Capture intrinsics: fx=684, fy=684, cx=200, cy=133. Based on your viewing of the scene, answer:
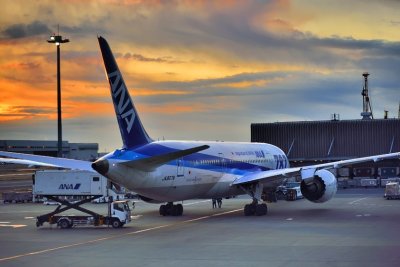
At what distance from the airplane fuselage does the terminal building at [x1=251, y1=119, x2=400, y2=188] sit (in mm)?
35910

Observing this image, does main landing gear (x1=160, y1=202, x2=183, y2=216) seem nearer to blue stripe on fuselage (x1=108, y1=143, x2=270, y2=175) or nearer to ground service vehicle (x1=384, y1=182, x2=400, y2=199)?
blue stripe on fuselage (x1=108, y1=143, x2=270, y2=175)

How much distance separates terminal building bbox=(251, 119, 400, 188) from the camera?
293 feet

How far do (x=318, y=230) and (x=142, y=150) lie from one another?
11.3 metres

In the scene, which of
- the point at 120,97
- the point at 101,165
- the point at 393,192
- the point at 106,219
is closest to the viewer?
the point at 101,165

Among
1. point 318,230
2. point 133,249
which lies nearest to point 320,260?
point 133,249

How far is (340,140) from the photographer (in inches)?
3597

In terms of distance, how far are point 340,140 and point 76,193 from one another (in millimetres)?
55779

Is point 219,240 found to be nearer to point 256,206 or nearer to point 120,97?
point 120,97

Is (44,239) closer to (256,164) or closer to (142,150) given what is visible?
(142,150)

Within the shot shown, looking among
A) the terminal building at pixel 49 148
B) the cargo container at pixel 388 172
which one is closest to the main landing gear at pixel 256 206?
the cargo container at pixel 388 172

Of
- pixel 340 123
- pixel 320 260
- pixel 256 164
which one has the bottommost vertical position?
pixel 320 260

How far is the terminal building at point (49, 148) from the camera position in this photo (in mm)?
114188

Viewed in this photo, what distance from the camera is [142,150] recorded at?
4062 centimetres

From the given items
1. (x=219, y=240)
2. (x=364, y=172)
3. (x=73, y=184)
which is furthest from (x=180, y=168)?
(x=364, y=172)
